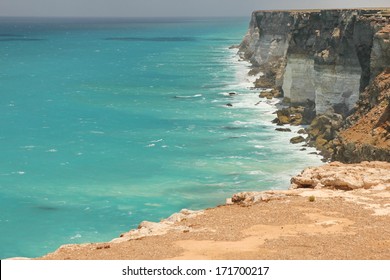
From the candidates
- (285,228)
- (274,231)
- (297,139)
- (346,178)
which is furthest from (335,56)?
(274,231)

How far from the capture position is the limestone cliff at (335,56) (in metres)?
53.1

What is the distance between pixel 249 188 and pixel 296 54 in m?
34.3

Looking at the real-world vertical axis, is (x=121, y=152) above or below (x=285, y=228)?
below

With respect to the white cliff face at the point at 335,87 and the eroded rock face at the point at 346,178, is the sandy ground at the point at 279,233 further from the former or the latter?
the white cliff face at the point at 335,87

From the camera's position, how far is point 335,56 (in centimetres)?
6419

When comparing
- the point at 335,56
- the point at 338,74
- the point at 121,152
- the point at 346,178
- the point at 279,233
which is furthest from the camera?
the point at 335,56

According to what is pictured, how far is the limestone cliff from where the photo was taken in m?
53.1

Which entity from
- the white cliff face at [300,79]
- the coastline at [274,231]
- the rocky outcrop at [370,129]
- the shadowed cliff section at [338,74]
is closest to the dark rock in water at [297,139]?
the shadowed cliff section at [338,74]

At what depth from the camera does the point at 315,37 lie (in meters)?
75.7

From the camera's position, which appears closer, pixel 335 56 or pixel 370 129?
pixel 370 129

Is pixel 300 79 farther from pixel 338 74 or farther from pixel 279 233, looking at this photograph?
pixel 279 233

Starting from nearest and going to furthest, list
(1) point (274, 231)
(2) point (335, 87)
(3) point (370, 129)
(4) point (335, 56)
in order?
(1) point (274, 231) < (3) point (370, 129) < (2) point (335, 87) < (4) point (335, 56)

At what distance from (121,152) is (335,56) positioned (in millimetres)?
24498

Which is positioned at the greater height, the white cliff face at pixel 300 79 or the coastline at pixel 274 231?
the coastline at pixel 274 231
